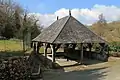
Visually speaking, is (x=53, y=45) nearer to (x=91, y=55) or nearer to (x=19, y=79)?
(x=91, y=55)

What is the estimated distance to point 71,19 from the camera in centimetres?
2492

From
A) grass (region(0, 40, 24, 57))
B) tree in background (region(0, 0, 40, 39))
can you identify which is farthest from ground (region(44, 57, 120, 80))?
tree in background (region(0, 0, 40, 39))

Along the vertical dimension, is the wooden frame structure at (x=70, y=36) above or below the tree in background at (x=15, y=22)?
below

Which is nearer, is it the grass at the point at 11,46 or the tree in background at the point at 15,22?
the grass at the point at 11,46

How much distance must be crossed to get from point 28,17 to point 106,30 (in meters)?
22.0

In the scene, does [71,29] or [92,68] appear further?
[71,29]

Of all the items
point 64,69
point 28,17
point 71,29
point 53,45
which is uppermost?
point 28,17

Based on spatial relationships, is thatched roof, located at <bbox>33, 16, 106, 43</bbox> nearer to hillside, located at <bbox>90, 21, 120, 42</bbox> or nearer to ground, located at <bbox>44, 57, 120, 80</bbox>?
ground, located at <bbox>44, 57, 120, 80</bbox>

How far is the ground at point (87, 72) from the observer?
1567 centimetres

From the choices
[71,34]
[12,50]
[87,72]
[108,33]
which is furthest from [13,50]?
[87,72]

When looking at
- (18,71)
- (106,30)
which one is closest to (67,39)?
(18,71)

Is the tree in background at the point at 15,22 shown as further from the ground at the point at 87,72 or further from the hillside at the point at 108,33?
the ground at the point at 87,72

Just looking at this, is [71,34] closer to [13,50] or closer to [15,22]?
[13,50]

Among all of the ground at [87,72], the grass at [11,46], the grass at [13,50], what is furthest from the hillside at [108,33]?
Answer: the grass at [11,46]
